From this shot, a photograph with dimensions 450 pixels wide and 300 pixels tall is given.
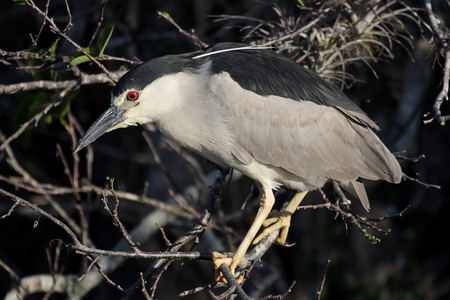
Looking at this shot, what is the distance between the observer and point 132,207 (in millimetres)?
3660

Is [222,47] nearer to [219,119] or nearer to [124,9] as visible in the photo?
[219,119]

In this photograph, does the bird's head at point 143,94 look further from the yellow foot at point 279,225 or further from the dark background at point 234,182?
the dark background at point 234,182

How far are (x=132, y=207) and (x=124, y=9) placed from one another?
4.40ft

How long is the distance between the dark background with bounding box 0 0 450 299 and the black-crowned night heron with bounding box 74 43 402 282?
2.90 feet

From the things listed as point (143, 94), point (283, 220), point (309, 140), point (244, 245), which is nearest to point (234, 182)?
point (283, 220)

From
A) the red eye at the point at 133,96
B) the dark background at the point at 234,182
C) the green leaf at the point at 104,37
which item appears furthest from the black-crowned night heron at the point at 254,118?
the dark background at the point at 234,182

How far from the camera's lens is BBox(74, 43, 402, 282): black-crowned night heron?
2.15 metres

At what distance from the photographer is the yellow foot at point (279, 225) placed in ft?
7.72

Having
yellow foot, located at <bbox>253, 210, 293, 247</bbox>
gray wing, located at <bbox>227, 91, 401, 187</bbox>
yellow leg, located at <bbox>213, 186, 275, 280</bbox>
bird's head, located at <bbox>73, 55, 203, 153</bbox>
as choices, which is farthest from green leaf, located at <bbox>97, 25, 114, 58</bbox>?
yellow foot, located at <bbox>253, 210, 293, 247</bbox>

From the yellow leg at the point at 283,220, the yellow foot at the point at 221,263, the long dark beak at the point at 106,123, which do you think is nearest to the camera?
the yellow foot at the point at 221,263

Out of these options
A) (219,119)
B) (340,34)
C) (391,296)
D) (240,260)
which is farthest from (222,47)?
(391,296)

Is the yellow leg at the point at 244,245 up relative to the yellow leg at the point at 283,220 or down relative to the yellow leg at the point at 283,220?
up

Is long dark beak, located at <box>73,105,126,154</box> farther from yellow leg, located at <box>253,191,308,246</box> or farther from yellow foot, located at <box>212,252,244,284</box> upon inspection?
yellow leg, located at <box>253,191,308,246</box>

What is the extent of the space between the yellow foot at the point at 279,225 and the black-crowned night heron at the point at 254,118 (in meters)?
0.01
